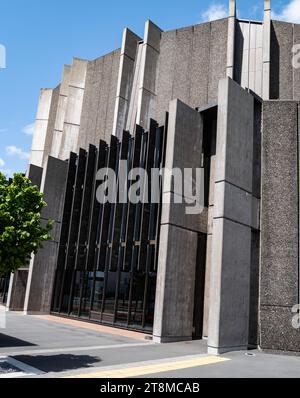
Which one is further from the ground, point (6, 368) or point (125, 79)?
point (125, 79)

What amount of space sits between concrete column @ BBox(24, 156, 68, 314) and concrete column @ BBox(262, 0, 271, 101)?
15.4 meters

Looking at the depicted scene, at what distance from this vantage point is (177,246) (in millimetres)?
17047

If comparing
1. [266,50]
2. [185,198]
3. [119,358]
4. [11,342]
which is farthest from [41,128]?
[119,358]

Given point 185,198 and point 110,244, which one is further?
point 110,244

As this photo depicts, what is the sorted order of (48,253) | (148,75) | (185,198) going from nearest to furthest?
(185,198)
(148,75)
(48,253)

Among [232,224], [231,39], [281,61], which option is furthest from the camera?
[231,39]

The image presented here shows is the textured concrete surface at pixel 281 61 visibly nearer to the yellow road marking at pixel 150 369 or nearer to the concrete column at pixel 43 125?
the yellow road marking at pixel 150 369

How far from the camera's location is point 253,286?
16.4 metres

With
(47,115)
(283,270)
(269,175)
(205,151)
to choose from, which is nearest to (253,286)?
(283,270)

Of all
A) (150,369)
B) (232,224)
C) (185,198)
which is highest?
(185,198)

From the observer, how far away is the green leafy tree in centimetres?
1096

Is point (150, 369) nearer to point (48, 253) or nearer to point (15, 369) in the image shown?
point (15, 369)

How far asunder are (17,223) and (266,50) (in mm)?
17514

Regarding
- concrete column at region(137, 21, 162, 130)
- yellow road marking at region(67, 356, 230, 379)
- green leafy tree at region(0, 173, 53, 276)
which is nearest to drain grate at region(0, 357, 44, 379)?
yellow road marking at region(67, 356, 230, 379)
